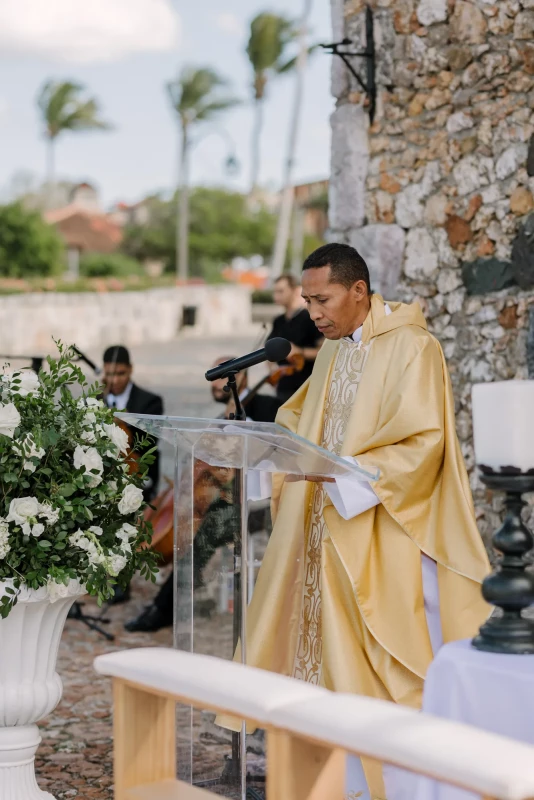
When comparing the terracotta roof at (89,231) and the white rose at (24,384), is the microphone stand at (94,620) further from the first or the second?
the terracotta roof at (89,231)

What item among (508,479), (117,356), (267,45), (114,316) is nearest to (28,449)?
(508,479)

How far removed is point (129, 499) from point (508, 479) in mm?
1324

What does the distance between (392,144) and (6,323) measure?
14.5m

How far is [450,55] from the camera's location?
21.1 ft

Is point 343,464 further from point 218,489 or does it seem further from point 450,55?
point 450,55

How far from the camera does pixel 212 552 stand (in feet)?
11.5

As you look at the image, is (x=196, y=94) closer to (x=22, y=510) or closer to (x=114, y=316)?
(x=114, y=316)

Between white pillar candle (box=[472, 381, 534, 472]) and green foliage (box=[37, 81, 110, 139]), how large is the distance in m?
50.6

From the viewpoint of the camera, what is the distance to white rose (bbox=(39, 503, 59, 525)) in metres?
3.35

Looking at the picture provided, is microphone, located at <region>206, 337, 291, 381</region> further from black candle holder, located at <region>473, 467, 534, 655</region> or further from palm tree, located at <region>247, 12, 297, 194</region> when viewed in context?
palm tree, located at <region>247, 12, 297, 194</region>

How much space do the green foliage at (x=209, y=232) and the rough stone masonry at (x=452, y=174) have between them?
124 ft

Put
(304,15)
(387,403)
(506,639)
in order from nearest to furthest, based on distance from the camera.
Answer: (506,639) < (387,403) < (304,15)

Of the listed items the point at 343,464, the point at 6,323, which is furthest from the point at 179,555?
the point at 6,323

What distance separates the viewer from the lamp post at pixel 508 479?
254 centimetres
